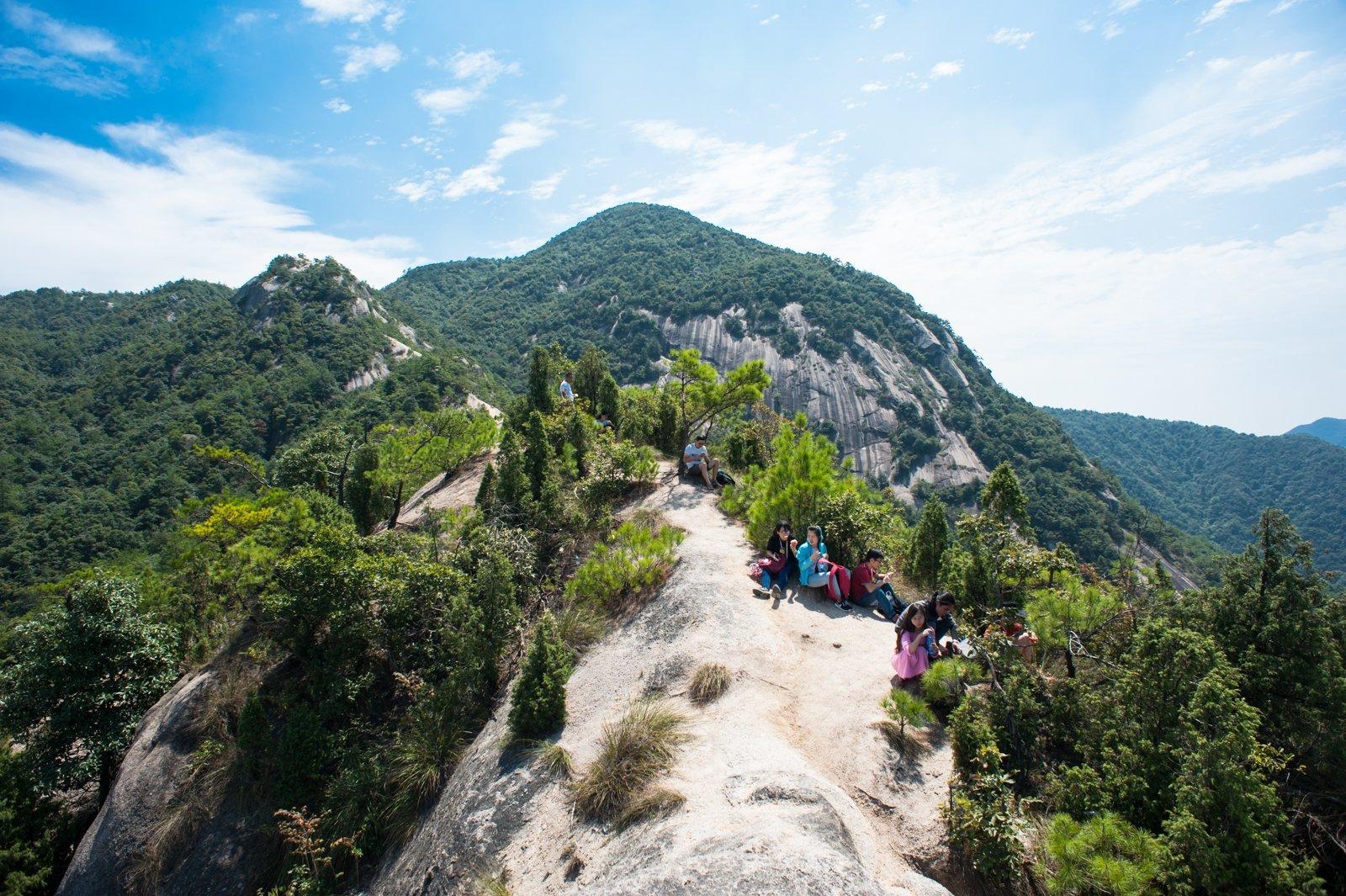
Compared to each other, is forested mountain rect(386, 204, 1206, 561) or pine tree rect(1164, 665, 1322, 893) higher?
forested mountain rect(386, 204, 1206, 561)

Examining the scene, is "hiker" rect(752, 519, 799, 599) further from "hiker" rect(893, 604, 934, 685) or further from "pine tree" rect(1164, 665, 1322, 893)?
"pine tree" rect(1164, 665, 1322, 893)

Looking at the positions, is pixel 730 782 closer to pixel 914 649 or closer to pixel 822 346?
pixel 914 649

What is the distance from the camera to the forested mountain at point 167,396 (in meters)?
50.6

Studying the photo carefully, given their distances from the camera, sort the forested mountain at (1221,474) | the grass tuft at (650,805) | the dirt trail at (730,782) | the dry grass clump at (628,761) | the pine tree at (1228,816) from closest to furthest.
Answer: the pine tree at (1228,816) < the dirt trail at (730,782) < the grass tuft at (650,805) < the dry grass clump at (628,761) < the forested mountain at (1221,474)

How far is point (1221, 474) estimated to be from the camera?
111 m

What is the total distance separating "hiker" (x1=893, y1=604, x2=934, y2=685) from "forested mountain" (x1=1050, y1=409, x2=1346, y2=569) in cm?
7617

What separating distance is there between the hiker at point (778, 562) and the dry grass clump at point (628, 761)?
127 inches

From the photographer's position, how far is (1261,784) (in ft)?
12.0

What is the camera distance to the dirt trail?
161 inches

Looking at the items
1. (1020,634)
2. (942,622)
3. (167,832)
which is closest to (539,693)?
(942,622)

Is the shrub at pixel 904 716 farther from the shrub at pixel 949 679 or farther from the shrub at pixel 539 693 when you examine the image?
the shrub at pixel 539 693

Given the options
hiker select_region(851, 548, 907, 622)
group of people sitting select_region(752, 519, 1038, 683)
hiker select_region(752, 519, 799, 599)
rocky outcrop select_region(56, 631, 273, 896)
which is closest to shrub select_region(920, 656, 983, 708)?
group of people sitting select_region(752, 519, 1038, 683)

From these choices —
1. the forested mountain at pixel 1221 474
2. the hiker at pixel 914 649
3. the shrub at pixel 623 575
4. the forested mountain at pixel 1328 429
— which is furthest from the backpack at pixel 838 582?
the forested mountain at pixel 1328 429

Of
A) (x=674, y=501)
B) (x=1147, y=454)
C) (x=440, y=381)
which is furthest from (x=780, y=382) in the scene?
(x=1147, y=454)
